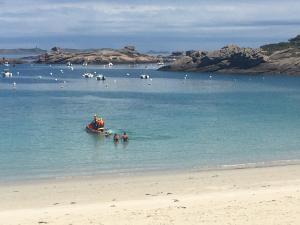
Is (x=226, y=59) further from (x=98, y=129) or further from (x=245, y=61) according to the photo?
(x=98, y=129)

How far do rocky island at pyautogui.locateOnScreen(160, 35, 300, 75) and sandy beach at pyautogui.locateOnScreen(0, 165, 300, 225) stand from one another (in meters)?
119

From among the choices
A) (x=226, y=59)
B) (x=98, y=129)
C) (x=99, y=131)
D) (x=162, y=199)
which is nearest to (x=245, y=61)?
(x=226, y=59)

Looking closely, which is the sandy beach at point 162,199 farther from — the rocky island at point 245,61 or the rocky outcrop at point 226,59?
the rocky outcrop at point 226,59

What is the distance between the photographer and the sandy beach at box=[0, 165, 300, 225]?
19.9 meters

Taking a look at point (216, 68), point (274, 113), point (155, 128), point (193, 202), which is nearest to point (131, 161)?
point (193, 202)

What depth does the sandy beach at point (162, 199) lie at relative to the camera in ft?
65.3

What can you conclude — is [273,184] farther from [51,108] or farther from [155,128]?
[51,108]

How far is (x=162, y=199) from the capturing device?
76.8 feet

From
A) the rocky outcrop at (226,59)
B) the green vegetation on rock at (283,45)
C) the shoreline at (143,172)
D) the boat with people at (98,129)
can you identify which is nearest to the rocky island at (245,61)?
the rocky outcrop at (226,59)

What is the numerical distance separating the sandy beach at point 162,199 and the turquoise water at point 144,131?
3498 mm

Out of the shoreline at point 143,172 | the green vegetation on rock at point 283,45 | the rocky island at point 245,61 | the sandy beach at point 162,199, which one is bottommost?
the shoreline at point 143,172

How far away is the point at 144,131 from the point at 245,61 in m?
110

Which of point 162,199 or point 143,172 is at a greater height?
point 162,199

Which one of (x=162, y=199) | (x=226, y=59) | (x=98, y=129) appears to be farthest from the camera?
(x=226, y=59)
